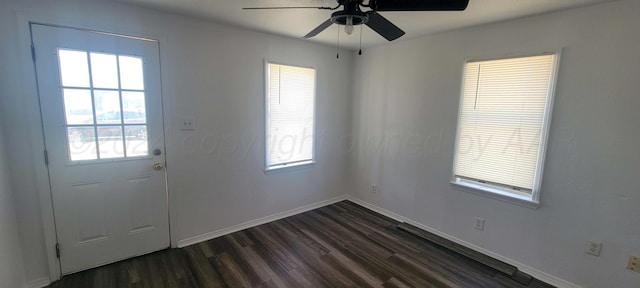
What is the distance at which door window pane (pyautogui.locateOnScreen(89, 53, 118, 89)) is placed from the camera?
6.93 feet

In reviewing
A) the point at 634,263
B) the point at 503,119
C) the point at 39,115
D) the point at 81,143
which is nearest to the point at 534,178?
the point at 503,119

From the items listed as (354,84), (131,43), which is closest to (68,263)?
(131,43)

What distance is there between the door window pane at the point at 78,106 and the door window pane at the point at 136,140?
10.9 inches

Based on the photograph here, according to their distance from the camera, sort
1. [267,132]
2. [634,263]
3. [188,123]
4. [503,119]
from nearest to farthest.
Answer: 1. [634,263]
2. [503,119]
3. [188,123]
4. [267,132]

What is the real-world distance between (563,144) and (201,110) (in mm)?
3283

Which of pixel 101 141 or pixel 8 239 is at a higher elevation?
pixel 101 141

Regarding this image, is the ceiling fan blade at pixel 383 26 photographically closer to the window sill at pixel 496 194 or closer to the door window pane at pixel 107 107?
the window sill at pixel 496 194

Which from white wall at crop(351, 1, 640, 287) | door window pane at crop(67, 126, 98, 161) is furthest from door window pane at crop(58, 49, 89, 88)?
white wall at crop(351, 1, 640, 287)

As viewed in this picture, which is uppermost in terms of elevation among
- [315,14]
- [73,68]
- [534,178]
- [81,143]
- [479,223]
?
[315,14]

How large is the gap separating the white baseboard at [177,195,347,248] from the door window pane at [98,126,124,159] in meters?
1.07

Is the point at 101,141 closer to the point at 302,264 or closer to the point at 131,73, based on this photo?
the point at 131,73

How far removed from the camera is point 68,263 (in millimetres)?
2191

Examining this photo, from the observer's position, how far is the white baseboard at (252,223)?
2763mm

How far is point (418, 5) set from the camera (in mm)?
1456
